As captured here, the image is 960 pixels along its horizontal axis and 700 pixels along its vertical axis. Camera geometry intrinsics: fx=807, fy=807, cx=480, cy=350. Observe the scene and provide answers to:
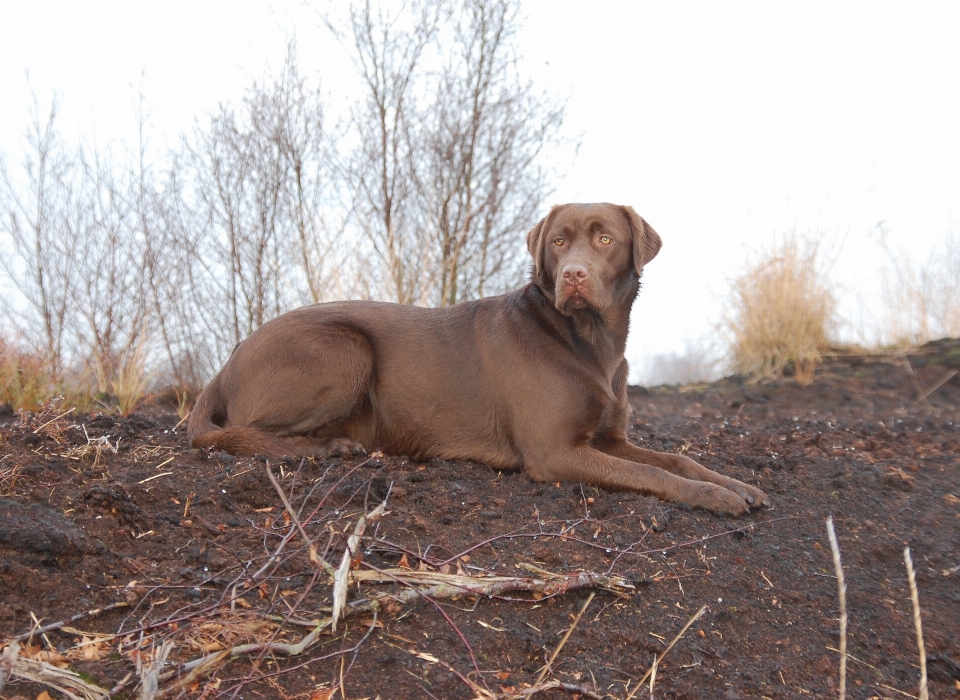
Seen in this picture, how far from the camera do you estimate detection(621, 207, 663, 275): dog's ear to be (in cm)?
392

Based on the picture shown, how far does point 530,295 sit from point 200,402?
182 cm

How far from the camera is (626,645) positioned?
7.50 feet

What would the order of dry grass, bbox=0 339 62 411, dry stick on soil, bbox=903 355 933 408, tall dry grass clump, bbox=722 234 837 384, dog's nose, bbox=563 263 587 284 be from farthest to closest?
tall dry grass clump, bbox=722 234 837 384 < dry stick on soil, bbox=903 355 933 408 < dry grass, bbox=0 339 62 411 < dog's nose, bbox=563 263 587 284

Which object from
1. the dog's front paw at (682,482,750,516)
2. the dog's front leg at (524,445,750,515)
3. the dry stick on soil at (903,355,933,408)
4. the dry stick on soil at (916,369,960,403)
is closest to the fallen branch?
the dog's front leg at (524,445,750,515)

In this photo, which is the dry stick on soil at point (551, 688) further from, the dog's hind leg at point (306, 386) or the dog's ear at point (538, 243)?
the dog's ear at point (538, 243)

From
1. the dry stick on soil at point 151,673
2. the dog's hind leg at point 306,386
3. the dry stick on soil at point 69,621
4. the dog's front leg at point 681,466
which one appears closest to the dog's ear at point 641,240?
the dog's front leg at point 681,466

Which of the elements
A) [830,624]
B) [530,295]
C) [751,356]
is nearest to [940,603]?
[830,624]

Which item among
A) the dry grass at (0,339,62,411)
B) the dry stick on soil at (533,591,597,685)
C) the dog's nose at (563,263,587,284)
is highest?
the dog's nose at (563,263,587,284)

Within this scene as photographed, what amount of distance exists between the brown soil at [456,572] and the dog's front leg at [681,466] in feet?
0.43

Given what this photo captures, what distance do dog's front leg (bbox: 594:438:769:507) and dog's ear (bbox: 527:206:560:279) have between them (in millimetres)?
915

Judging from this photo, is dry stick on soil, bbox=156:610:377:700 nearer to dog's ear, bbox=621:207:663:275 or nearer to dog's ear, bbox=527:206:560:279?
dog's ear, bbox=527:206:560:279

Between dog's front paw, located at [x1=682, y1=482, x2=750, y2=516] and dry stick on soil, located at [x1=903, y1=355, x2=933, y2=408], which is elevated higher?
dry stick on soil, located at [x1=903, y1=355, x2=933, y2=408]

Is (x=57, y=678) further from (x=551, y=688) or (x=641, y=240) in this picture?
(x=641, y=240)

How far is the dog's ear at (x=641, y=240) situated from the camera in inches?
154
